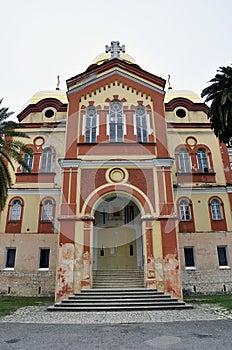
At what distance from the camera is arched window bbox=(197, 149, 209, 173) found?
23078 mm

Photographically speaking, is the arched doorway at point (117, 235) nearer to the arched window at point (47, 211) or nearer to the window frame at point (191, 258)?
the arched window at point (47, 211)

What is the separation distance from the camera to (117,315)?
1106 cm

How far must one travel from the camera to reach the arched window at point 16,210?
69.0 feet

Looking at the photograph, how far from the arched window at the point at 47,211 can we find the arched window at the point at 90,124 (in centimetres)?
690

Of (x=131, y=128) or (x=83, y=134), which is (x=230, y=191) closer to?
(x=131, y=128)

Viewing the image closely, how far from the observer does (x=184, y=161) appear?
23.4 meters

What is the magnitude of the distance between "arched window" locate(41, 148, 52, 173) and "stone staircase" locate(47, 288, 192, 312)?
39.0 feet

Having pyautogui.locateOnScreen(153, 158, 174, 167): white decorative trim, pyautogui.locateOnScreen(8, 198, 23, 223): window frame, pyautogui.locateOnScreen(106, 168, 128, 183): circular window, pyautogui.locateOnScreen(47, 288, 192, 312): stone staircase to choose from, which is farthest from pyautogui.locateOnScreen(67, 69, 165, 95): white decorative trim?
pyautogui.locateOnScreen(47, 288, 192, 312): stone staircase

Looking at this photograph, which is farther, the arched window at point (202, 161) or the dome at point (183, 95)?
the dome at point (183, 95)

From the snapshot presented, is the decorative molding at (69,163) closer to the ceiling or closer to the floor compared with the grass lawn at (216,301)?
closer to the ceiling

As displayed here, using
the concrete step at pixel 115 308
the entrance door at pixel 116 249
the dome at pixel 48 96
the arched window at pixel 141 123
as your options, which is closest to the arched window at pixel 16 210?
the entrance door at pixel 116 249

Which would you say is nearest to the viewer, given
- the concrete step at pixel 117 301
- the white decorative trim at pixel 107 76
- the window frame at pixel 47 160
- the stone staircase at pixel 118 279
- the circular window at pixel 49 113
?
the concrete step at pixel 117 301

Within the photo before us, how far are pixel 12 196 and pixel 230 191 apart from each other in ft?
57.7

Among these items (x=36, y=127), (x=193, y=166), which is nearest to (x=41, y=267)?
(x=36, y=127)
